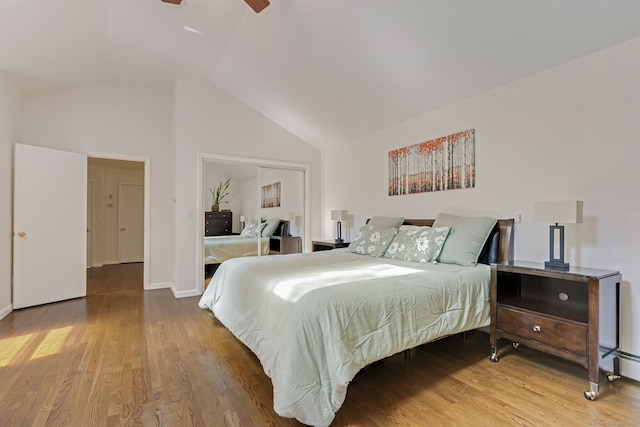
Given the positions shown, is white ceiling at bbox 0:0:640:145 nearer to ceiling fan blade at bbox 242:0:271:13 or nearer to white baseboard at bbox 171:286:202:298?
ceiling fan blade at bbox 242:0:271:13

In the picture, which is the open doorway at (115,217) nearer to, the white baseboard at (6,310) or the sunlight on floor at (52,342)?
the white baseboard at (6,310)

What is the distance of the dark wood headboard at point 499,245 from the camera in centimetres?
277

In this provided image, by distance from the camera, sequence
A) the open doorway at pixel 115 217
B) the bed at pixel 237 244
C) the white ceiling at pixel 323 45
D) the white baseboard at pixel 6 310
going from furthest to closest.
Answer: the open doorway at pixel 115 217 < the bed at pixel 237 244 < the white baseboard at pixel 6 310 < the white ceiling at pixel 323 45

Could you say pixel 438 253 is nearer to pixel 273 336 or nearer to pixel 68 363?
pixel 273 336

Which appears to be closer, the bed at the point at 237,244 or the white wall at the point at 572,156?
the white wall at the point at 572,156

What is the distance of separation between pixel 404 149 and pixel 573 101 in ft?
5.69

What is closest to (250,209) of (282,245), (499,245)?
(282,245)

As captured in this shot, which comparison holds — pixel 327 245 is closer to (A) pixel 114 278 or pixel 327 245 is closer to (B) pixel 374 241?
(B) pixel 374 241

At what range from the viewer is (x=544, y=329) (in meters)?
2.13

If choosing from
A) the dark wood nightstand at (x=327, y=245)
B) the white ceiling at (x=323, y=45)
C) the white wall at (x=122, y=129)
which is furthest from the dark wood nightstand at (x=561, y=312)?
the white wall at (x=122, y=129)

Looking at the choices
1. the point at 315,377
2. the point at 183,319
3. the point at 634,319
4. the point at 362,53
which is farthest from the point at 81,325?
the point at 634,319

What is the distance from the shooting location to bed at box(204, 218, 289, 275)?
4523 mm

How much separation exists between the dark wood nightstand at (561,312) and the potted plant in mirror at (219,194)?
364cm

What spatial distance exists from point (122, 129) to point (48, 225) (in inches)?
64.8
